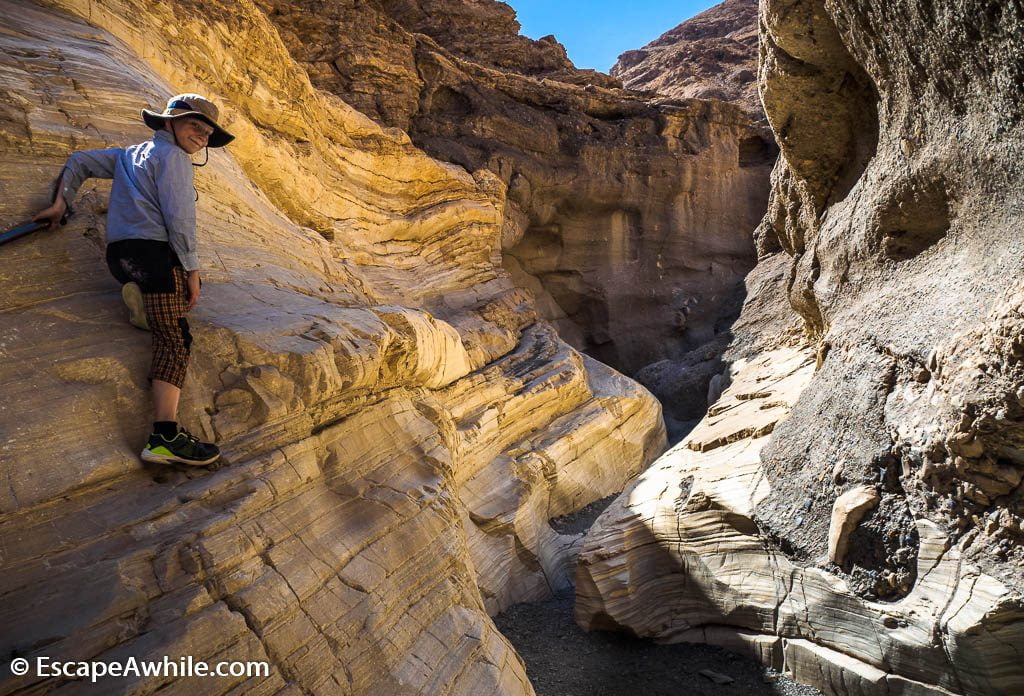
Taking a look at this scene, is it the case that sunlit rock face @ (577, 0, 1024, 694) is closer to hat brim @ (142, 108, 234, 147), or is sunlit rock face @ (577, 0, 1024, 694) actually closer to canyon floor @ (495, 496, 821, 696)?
canyon floor @ (495, 496, 821, 696)

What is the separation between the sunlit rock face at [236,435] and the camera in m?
2.77

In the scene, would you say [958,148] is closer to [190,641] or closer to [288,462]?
[288,462]

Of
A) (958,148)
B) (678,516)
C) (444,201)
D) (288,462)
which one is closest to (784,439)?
(678,516)

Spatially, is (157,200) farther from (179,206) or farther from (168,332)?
(168,332)

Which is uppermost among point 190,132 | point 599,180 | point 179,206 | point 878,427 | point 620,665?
point 599,180

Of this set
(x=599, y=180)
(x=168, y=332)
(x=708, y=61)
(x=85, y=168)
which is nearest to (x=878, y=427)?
(x=168, y=332)

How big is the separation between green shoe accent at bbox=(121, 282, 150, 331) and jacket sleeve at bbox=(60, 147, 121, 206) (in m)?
0.57

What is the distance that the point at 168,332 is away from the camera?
10.6 ft

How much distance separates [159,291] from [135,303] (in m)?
0.19

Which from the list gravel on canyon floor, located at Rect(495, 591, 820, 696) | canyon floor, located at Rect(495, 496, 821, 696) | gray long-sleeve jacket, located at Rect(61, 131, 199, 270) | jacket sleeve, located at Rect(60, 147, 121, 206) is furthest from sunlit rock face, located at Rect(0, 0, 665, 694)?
→ gravel on canyon floor, located at Rect(495, 591, 820, 696)

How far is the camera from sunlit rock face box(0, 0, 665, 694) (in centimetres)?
277

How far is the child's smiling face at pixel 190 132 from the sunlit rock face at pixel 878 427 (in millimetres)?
4012

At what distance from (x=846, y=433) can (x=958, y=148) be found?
2032 mm

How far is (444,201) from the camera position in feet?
33.9
